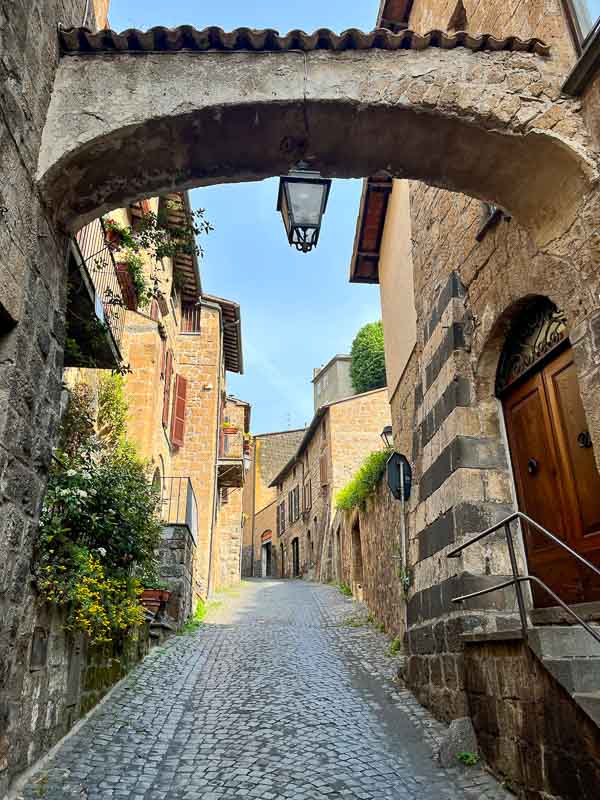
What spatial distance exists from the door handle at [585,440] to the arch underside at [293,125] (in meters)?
1.40

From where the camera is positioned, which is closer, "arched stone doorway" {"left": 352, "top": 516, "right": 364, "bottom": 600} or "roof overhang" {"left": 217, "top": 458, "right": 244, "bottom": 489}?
"arched stone doorway" {"left": 352, "top": 516, "right": 364, "bottom": 600}

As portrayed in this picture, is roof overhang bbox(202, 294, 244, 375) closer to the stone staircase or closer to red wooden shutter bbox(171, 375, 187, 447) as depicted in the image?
red wooden shutter bbox(171, 375, 187, 447)

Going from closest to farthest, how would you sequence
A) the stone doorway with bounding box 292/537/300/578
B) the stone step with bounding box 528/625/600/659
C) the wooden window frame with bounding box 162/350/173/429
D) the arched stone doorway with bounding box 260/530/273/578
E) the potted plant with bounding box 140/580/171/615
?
the stone step with bounding box 528/625/600/659 < the potted plant with bounding box 140/580/171/615 < the wooden window frame with bounding box 162/350/173/429 < the stone doorway with bounding box 292/537/300/578 < the arched stone doorway with bounding box 260/530/273/578

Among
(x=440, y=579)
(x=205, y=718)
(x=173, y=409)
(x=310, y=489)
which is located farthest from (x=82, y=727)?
(x=310, y=489)

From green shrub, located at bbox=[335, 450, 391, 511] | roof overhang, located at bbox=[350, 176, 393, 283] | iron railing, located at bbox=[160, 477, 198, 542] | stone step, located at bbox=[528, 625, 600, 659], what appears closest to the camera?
stone step, located at bbox=[528, 625, 600, 659]

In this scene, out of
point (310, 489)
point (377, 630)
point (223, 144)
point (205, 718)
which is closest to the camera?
point (223, 144)

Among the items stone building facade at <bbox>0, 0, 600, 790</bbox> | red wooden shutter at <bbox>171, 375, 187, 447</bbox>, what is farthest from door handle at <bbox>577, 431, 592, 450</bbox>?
red wooden shutter at <bbox>171, 375, 187, 447</bbox>

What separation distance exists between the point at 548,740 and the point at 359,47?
4.42 m

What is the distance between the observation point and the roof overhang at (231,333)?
19002mm

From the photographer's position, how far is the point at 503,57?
423 cm

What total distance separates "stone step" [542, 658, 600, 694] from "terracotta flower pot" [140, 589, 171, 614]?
655 cm

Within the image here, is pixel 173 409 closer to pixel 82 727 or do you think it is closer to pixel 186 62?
pixel 82 727

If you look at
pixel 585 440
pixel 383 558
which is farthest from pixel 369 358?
pixel 585 440

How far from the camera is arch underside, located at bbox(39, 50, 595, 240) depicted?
3.88 metres
